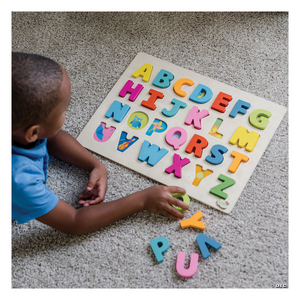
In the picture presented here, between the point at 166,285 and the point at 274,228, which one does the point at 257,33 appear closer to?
the point at 274,228

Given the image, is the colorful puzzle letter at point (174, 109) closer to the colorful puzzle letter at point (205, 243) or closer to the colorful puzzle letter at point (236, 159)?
the colorful puzzle letter at point (236, 159)

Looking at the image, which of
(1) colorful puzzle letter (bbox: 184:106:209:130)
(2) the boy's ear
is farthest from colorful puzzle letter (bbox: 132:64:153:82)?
(2) the boy's ear

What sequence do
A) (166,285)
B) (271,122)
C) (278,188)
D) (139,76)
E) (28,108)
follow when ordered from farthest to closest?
(139,76), (271,122), (278,188), (166,285), (28,108)

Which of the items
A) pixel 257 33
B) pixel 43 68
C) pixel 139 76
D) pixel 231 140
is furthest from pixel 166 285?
pixel 257 33

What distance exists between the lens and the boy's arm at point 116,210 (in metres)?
0.85

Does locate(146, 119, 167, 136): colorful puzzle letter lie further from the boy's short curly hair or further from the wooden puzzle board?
the boy's short curly hair

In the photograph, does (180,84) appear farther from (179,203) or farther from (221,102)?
(179,203)

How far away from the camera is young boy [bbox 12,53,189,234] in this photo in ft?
2.14

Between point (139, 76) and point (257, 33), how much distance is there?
491 mm

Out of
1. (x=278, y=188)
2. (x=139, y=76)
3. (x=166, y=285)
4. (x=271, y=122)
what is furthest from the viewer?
(x=139, y=76)

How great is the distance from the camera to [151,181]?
970mm

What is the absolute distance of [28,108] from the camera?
65cm

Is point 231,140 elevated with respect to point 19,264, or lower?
elevated

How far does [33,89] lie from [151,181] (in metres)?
0.45
